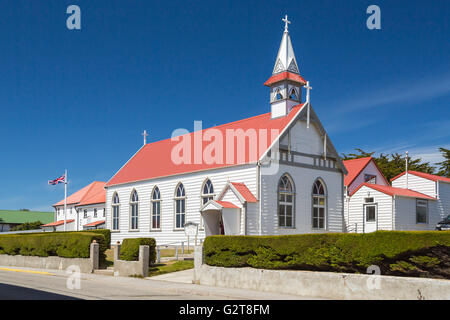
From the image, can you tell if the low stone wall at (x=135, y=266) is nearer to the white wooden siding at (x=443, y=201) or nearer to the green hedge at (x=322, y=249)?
the green hedge at (x=322, y=249)

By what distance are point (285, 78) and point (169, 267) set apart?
15.3m

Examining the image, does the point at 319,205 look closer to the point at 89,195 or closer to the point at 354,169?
the point at 354,169

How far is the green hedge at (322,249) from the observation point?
580 inches

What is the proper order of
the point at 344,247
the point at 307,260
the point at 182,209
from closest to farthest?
1. the point at 344,247
2. the point at 307,260
3. the point at 182,209

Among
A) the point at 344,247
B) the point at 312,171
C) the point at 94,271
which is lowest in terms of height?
the point at 94,271

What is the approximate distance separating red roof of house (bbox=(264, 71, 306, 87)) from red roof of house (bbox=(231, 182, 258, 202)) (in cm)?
794

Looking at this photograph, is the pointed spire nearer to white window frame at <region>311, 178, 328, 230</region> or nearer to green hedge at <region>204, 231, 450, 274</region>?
white window frame at <region>311, 178, 328, 230</region>

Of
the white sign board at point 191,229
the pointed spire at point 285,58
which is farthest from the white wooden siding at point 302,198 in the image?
the pointed spire at point 285,58

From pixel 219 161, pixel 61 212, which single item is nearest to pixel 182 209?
pixel 219 161

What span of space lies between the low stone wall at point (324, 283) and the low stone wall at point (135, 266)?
3.04 m

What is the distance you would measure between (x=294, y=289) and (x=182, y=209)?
1918 cm

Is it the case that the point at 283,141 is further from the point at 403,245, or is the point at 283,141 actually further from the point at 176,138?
the point at 403,245

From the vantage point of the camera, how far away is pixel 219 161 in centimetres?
3300
